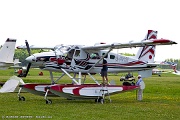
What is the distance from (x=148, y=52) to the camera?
34781mm

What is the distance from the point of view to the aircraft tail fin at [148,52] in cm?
3322

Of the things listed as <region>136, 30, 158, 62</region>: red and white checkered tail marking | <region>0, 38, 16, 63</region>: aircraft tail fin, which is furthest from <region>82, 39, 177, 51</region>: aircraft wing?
<region>0, 38, 16, 63</region>: aircraft tail fin

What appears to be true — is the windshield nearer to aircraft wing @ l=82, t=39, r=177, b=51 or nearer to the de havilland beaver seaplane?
the de havilland beaver seaplane

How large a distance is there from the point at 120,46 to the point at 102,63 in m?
1.96

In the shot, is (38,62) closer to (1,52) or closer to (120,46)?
(120,46)

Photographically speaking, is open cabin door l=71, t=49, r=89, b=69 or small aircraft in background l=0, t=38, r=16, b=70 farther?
small aircraft in background l=0, t=38, r=16, b=70

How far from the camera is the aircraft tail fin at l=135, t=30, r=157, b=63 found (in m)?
33.2

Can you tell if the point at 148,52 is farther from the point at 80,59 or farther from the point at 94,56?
the point at 80,59

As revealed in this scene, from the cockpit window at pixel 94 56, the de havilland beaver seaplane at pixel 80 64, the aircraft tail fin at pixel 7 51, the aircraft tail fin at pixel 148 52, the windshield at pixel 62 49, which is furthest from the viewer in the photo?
the aircraft tail fin at pixel 7 51

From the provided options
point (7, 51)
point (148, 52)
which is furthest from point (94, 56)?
point (7, 51)

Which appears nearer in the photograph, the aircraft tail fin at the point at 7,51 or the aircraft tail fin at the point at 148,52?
the aircraft tail fin at the point at 148,52

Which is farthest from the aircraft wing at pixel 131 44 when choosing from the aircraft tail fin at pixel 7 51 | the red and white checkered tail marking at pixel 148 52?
the aircraft tail fin at pixel 7 51

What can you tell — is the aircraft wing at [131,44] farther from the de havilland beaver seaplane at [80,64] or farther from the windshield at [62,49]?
the windshield at [62,49]

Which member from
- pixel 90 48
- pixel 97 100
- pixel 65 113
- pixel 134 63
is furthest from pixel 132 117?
pixel 134 63
